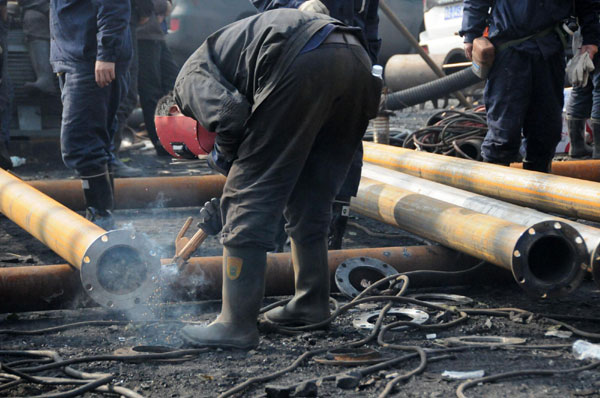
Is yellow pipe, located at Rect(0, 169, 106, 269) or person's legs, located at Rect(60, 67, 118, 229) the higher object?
person's legs, located at Rect(60, 67, 118, 229)

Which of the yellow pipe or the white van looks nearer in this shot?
the yellow pipe

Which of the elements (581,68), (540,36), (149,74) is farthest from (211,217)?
(149,74)

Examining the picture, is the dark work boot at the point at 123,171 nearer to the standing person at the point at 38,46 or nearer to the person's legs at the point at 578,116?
the standing person at the point at 38,46

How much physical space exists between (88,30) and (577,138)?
506cm

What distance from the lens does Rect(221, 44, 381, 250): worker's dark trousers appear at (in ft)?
9.64

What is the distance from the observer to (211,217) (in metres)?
3.45

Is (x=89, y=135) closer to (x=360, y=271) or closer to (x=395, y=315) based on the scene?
(x=360, y=271)

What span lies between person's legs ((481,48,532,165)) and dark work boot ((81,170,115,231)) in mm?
2389

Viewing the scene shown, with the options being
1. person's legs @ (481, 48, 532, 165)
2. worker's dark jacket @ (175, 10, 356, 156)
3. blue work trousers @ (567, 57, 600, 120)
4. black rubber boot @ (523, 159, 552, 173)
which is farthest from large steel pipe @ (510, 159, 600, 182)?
worker's dark jacket @ (175, 10, 356, 156)

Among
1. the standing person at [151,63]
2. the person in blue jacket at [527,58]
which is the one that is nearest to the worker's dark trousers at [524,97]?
the person in blue jacket at [527,58]

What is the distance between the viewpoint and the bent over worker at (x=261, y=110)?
2.93m

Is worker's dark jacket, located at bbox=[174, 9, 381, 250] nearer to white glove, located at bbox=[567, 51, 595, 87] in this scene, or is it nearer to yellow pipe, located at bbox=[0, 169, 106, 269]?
yellow pipe, located at bbox=[0, 169, 106, 269]

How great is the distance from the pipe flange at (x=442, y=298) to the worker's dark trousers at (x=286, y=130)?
3.64ft

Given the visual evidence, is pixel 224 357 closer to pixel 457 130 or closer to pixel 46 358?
pixel 46 358
